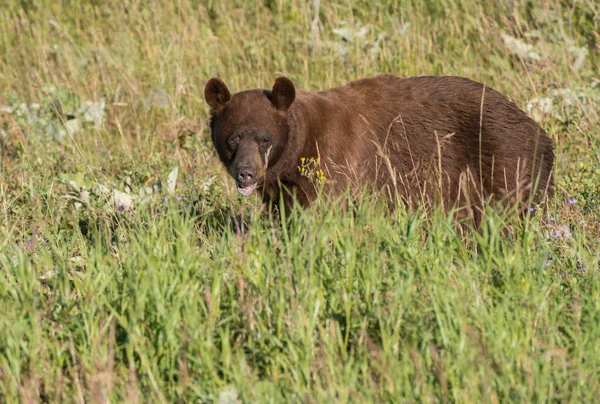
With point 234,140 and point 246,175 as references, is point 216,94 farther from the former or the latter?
point 246,175

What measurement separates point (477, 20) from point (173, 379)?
210 inches

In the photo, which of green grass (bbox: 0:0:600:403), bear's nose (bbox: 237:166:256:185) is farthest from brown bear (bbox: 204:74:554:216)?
green grass (bbox: 0:0:600:403)

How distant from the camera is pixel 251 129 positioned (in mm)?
5035

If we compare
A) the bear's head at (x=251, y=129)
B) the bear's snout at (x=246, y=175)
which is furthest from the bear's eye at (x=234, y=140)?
the bear's snout at (x=246, y=175)

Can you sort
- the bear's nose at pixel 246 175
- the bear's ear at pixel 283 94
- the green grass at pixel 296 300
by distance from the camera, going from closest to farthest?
the green grass at pixel 296 300
the bear's nose at pixel 246 175
the bear's ear at pixel 283 94

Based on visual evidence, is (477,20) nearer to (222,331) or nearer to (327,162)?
(327,162)

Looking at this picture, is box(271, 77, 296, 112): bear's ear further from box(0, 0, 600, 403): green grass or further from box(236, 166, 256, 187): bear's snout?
box(0, 0, 600, 403): green grass

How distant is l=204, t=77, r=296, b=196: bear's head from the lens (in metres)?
4.92


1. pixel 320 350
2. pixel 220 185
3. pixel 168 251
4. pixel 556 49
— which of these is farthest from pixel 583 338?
pixel 556 49

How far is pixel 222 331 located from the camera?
10.7ft

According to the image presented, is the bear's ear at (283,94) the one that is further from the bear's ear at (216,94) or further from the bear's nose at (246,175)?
the bear's nose at (246,175)

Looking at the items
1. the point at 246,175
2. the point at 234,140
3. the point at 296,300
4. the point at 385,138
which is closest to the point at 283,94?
the point at 234,140

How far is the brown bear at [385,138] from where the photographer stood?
501 centimetres

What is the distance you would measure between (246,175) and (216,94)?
2.02ft
